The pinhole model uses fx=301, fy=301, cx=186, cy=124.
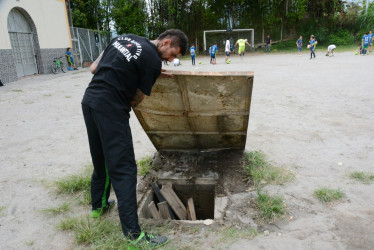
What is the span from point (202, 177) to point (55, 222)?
69.5 inches

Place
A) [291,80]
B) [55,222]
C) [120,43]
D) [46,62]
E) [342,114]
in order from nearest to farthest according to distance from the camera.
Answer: [120,43], [55,222], [342,114], [291,80], [46,62]

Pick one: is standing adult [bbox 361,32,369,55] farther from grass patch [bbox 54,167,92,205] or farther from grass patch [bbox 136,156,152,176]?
grass patch [bbox 54,167,92,205]

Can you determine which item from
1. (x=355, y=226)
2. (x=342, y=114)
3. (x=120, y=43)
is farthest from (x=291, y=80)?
(x=120, y=43)

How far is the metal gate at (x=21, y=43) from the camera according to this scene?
14523 millimetres

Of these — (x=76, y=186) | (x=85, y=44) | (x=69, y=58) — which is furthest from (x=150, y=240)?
(x=85, y=44)

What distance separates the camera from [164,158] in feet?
14.4

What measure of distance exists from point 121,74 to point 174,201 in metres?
2.02

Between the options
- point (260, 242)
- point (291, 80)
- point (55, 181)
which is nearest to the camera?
point (260, 242)

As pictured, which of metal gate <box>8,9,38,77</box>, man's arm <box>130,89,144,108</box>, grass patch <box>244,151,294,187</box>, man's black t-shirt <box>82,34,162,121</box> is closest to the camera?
man's black t-shirt <box>82,34,162,121</box>

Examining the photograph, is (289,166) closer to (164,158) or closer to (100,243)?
(164,158)

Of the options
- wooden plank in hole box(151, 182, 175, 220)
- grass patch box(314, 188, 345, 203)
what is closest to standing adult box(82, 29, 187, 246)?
wooden plank in hole box(151, 182, 175, 220)

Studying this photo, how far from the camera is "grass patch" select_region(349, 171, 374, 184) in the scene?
3.53m

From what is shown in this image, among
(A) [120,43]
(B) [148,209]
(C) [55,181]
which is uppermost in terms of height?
(A) [120,43]

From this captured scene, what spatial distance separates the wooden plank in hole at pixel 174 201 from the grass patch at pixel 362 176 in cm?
209
